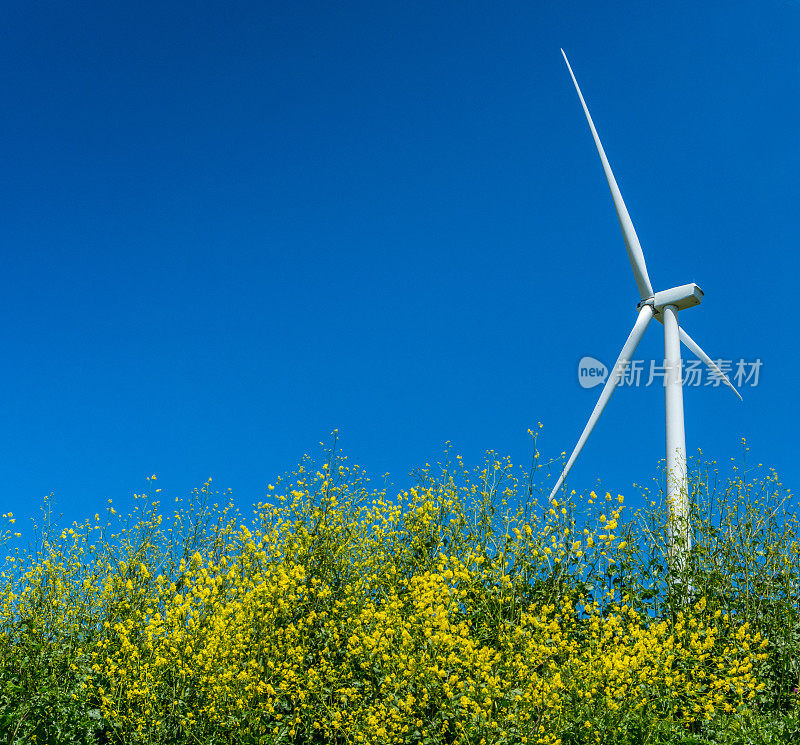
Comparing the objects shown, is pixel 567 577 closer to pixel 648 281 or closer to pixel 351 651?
pixel 351 651

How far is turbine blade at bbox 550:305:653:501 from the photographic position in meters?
16.5

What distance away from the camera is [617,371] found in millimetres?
17422

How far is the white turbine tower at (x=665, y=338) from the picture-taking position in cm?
1552

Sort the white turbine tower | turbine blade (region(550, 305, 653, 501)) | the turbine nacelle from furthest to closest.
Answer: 1. the turbine nacelle
2. turbine blade (region(550, 305, 653, 501))
3. the white turbine tower

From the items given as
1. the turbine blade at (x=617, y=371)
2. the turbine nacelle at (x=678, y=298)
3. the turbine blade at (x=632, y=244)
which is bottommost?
the turbine blade at (x=617, y=371)

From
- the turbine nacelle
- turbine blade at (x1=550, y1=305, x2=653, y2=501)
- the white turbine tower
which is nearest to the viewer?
the white turbine tower

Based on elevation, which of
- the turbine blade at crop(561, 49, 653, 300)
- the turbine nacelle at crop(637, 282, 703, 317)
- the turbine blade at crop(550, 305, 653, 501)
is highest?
Result: the turbine blade at crop(561, 49, 653, 300)

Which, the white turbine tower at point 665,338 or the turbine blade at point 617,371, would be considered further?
the turbine blade at point 617,371

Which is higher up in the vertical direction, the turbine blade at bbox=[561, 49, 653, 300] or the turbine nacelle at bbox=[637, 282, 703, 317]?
the turbine blade at bbox=[561, 49, 653, 300]

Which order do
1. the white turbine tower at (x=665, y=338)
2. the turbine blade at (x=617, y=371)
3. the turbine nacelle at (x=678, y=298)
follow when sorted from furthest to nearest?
the turbine nacelle at (x=678, y=298)
the turbine blade at (x=617, y=371)
the white turbine tower at (x=665, y=338)

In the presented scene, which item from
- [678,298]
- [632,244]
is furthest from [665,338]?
[632,244]

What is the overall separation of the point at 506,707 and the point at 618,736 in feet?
4.08

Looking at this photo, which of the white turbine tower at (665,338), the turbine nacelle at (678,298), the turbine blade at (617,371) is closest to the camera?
the white turbine tower at (665,338)

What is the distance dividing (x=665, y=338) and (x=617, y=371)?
5.90 feet
